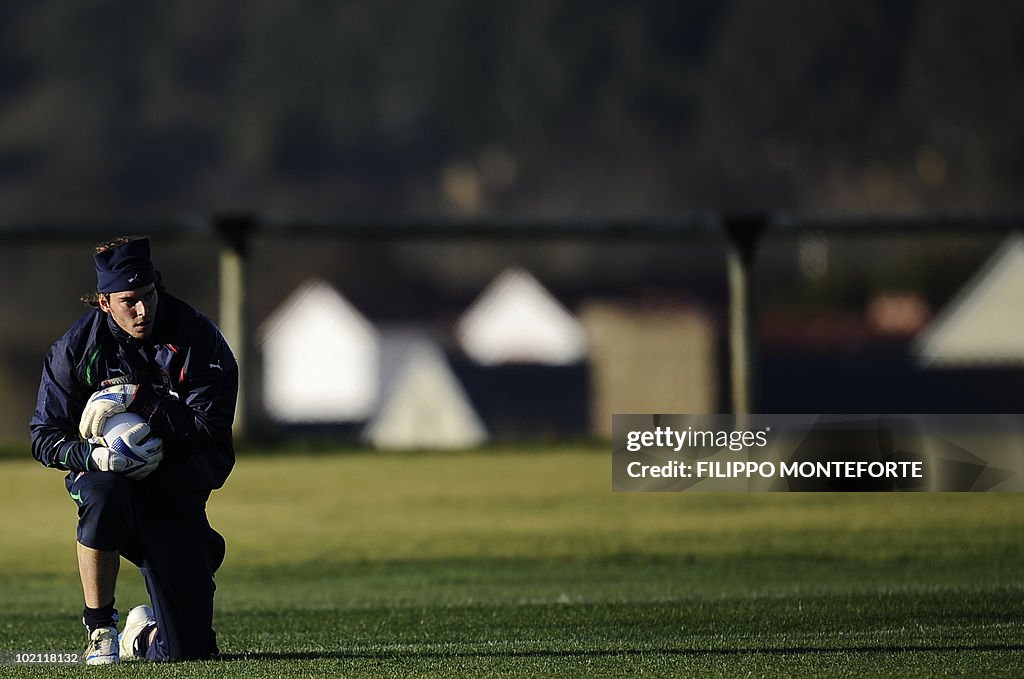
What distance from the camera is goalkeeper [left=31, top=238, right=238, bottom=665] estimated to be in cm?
638

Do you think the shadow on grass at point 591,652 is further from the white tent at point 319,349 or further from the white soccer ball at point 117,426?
the white tent at point 319,349

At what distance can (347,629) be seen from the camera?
7605mm

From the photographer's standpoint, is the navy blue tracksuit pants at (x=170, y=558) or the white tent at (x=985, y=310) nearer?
the navy blue tracksuit pants at (x=170, y=558)

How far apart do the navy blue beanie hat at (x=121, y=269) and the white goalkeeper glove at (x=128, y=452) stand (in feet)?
1.41

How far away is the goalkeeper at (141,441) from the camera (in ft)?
20.9

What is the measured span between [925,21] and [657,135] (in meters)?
23.5

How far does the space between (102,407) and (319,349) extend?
80.6 meters

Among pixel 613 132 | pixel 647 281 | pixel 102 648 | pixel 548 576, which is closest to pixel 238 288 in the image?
pixel 548 576

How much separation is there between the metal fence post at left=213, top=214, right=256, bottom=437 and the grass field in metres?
0.51

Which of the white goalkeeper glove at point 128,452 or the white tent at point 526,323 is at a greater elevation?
the white tent at point 526,323

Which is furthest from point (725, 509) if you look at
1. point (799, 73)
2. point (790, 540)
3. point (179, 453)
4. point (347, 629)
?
point (799, 73)

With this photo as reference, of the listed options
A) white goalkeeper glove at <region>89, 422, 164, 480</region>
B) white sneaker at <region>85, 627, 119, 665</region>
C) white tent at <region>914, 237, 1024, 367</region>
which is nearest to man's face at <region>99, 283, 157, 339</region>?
white goalkeeper glove at <region>89, 422, 164, 480</region>

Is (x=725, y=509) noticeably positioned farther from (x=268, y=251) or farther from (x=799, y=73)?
(x=799, y=73)

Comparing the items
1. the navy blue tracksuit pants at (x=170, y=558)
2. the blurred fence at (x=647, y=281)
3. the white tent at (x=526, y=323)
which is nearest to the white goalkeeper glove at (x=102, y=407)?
the navy blue tracksuit pants at (x=170, y=558)
